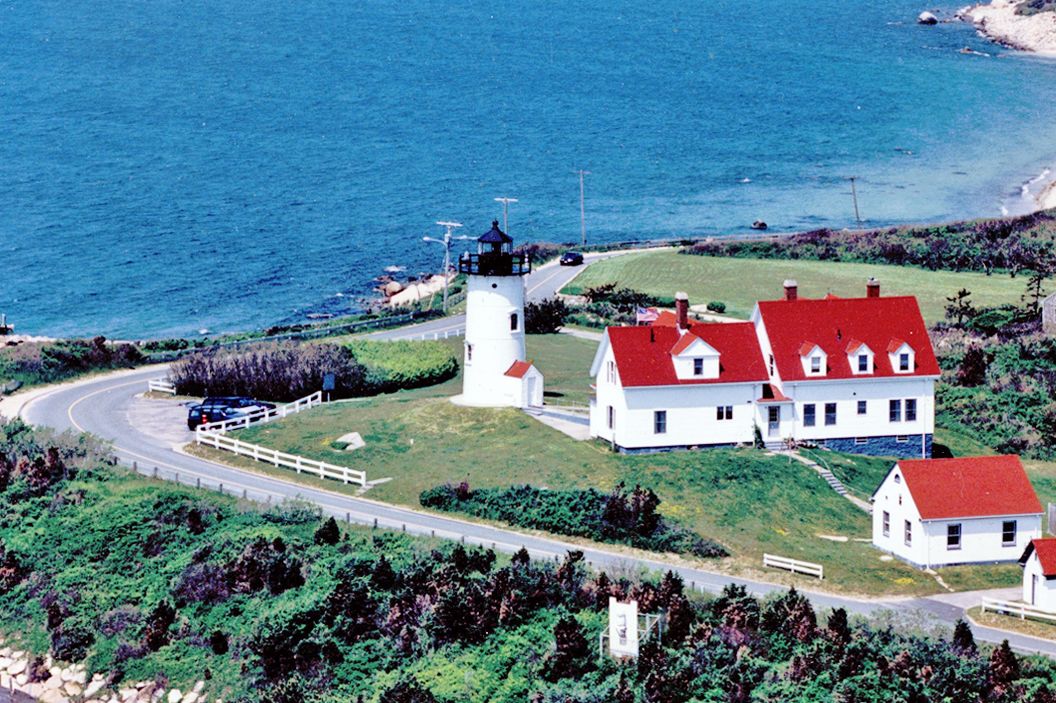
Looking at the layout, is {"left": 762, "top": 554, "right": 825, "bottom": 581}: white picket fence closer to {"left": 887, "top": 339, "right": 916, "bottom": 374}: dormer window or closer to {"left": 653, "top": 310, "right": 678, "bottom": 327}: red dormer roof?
{"left": 653, "top": 310, "right": 678, "bottom": 327}: red dormer roof

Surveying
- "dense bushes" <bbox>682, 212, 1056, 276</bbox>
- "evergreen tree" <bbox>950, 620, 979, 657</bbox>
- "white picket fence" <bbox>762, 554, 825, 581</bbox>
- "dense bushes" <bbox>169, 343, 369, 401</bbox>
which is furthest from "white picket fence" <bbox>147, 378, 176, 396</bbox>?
"dense bushes" <bbox>682, 212, 1056, 276</bbox>

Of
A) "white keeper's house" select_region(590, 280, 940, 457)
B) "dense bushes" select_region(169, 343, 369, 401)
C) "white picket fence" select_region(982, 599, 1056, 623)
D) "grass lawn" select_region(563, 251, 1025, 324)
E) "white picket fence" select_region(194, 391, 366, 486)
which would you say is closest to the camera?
"white picket fence" select_region(982, 599, 1056, 623)

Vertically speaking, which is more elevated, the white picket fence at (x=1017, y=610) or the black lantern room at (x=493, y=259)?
the black lantern room at (x=493, y=259)

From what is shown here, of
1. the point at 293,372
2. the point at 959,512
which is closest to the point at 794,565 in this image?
the point at 959,512

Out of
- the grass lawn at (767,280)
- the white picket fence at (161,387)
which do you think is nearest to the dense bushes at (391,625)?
the white picket fence at (161,387)

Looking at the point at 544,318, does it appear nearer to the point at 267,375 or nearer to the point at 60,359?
the point at 267,375

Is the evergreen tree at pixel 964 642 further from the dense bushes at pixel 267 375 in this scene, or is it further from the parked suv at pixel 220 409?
the dense bushes at pixel 267 375
